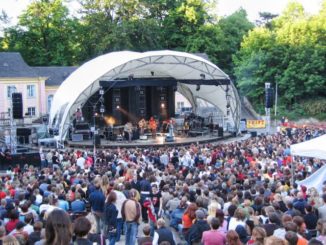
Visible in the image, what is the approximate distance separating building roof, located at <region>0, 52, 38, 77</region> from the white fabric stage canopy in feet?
111

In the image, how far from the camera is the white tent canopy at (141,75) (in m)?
28.4

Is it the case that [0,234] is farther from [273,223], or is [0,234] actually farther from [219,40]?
[219,40]

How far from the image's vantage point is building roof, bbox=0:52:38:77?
1676 inches

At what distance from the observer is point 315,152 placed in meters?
12.4

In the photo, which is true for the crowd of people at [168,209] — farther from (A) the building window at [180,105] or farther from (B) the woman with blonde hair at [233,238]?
A: (A) the building window at [180,105]

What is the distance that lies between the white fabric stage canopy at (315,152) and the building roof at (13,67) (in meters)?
33.9

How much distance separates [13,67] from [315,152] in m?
35.3

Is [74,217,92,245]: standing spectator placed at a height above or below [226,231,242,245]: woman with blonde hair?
above

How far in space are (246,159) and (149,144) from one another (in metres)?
10.8

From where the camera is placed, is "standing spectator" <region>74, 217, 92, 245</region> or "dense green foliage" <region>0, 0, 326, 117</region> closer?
"standing spectator" <region>74, 217, 92, 245</region>

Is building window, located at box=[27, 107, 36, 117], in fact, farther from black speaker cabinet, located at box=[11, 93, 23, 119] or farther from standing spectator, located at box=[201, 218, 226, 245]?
standing spectator, located at box=[201, 218, 226, 245]

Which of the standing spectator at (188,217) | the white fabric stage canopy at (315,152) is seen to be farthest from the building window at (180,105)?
the standing spectator at (188,217)


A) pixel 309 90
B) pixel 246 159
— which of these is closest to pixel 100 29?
pixel 309 90

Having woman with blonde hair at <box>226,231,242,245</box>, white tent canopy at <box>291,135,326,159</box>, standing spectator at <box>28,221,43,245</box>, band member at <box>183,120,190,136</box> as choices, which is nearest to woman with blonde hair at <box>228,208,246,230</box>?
woman with blonde hair at <box>226,231,242,245</box>
